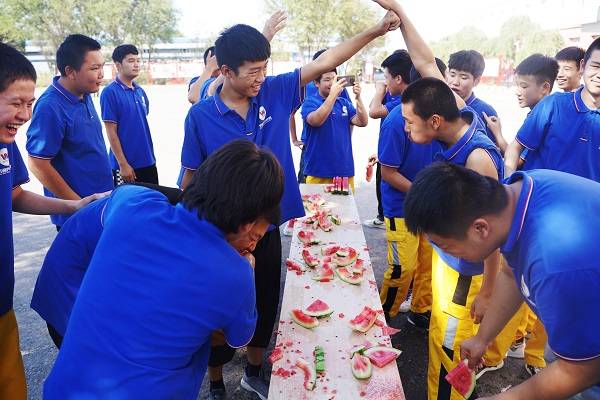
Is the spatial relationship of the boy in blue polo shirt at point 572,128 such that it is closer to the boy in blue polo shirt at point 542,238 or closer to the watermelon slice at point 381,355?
the boy in blue polo shirt at point 542,238

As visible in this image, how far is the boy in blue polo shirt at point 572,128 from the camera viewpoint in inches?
120

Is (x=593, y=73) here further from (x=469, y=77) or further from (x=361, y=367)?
(x=361, y=367)

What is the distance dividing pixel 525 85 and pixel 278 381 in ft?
12.1

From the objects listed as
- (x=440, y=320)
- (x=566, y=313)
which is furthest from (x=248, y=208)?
(x=440, y=320)

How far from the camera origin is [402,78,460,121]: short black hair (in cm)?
253

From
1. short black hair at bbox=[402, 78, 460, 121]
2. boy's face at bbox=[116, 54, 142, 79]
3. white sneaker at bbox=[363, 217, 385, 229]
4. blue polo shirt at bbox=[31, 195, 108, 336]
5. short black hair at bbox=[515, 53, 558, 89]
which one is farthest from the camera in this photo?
white sneaker at bbox=[363, 217, 385, 229]

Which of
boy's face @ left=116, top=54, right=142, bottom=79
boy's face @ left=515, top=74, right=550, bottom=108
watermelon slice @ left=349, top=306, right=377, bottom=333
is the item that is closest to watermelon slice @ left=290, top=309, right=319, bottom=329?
watermelon slice @ left=349, top=306, right=377, bottom=333

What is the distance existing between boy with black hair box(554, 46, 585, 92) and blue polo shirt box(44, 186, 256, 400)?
4221 mm

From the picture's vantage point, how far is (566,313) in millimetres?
1293

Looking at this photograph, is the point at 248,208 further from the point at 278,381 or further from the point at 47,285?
the point at 47,285

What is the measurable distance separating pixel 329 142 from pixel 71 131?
2.77 metres

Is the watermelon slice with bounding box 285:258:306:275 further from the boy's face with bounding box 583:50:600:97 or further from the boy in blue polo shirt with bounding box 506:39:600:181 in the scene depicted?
the boy's face with bounding box 583:50:600:97

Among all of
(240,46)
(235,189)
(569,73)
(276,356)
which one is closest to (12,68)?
(240,46)

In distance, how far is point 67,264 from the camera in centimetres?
188
